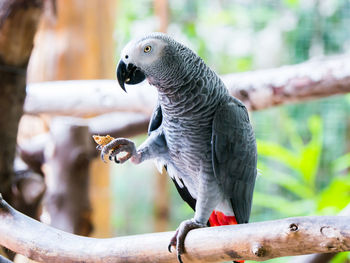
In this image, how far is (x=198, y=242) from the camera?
0.68m

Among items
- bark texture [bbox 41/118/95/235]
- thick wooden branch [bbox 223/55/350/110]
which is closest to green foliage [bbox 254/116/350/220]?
thick wooden branch [bbox 223/55/350/110]

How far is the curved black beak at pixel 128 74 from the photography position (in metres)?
0.73

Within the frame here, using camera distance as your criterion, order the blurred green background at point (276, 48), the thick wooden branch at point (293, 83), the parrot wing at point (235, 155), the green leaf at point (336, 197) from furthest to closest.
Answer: the blurred green background at point (276, 48) → the green leaf at point (336, 197) → the thick wooden branch at point (293, 83) → the parrot wing at point (235, 155)

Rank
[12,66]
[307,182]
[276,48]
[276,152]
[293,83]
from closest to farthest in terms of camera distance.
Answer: [12,66] < [293,83] < [276,152] < [307,182] < [276,48]

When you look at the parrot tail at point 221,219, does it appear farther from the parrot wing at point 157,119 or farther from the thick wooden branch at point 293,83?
the thick wooden branch at point 293,83

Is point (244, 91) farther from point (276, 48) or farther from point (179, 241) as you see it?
point (276, 48)

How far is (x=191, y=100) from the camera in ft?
2.59

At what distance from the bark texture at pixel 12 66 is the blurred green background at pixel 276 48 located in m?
1.27


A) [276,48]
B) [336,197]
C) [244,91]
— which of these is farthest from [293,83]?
[276,48]

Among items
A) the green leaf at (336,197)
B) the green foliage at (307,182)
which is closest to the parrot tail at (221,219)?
the green foliage at (307,182)

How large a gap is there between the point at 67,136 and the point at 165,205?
149cm

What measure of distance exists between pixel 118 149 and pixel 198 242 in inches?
9.6

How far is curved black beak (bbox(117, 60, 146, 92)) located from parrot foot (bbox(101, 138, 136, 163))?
0.38 feet

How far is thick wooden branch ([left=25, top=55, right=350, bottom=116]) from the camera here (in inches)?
47.4
